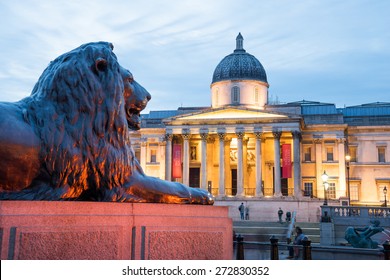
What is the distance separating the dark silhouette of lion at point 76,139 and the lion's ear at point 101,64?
1 centimetres

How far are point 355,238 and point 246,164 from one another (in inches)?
1275

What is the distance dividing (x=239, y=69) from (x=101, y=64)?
49284mm

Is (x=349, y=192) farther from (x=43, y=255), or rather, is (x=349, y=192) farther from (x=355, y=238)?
(x=43, y=255)

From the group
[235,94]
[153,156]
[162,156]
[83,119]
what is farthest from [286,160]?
[83,119]

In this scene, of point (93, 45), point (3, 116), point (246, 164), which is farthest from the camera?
point (246, 164)

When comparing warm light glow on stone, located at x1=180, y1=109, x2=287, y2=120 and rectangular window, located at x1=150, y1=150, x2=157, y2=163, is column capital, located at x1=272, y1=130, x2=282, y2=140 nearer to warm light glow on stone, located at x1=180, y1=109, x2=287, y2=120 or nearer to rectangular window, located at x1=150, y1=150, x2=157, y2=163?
warm light glow on stone, located at x1=180, y1=109, x2=287, y2=120

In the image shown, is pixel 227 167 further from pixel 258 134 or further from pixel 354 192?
pixel 354 192

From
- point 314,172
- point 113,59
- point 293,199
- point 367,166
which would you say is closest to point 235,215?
point 293,199

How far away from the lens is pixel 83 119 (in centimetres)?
491

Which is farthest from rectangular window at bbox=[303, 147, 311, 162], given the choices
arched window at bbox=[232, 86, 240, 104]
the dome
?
the dome

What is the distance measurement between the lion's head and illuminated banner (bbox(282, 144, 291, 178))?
40.6 meters

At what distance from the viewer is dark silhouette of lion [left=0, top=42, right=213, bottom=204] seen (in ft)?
14.8

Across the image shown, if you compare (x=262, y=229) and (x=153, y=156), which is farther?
(x=153, y=156)

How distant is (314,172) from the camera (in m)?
49.8
